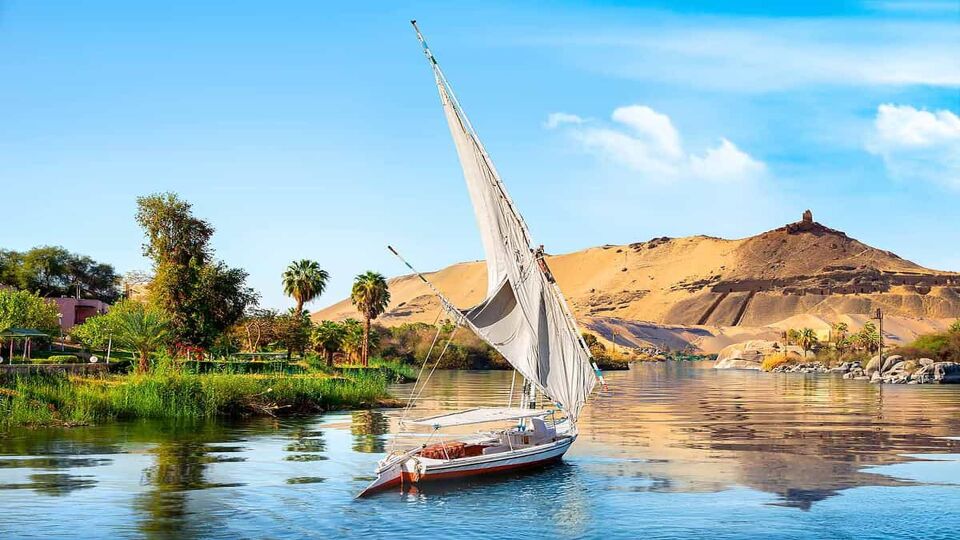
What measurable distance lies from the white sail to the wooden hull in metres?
2.72

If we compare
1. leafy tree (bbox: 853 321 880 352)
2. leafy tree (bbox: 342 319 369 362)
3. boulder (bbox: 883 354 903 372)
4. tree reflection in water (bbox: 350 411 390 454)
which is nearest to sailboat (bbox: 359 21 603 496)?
tree reflection in water (bbox: 350 411 390 454)

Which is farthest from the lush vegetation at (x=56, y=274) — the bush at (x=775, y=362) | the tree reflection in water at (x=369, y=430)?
the bush at (x=775, y=362)

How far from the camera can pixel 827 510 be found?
25.7m

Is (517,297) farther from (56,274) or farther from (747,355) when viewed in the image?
(747,355)

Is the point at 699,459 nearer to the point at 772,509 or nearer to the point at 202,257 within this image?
the point at 772,509

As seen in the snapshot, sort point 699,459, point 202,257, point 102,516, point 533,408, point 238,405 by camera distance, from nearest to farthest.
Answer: point 102,516 < point 533,408 < point 699,459 < point 238,405 < point 202,257

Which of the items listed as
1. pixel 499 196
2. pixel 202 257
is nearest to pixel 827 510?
pixel 499 196

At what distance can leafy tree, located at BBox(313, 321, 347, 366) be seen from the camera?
307 feet

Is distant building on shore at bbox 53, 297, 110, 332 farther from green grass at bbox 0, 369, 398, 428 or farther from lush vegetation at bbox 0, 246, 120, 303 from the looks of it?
green grass at bbox 0, 369, 398, 428

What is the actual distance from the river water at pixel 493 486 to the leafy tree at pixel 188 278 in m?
24.5

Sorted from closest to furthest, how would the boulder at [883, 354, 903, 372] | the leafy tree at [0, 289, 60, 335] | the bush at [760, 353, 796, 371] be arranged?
the leafy tree at [0, 289, 60, 335], the boulder at [883, 354, 903, 372], the bush at [760, 353, 796, 371]

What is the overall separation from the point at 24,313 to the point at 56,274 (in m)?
61.5

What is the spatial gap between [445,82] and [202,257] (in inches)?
1751

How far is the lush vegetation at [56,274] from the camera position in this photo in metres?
123
